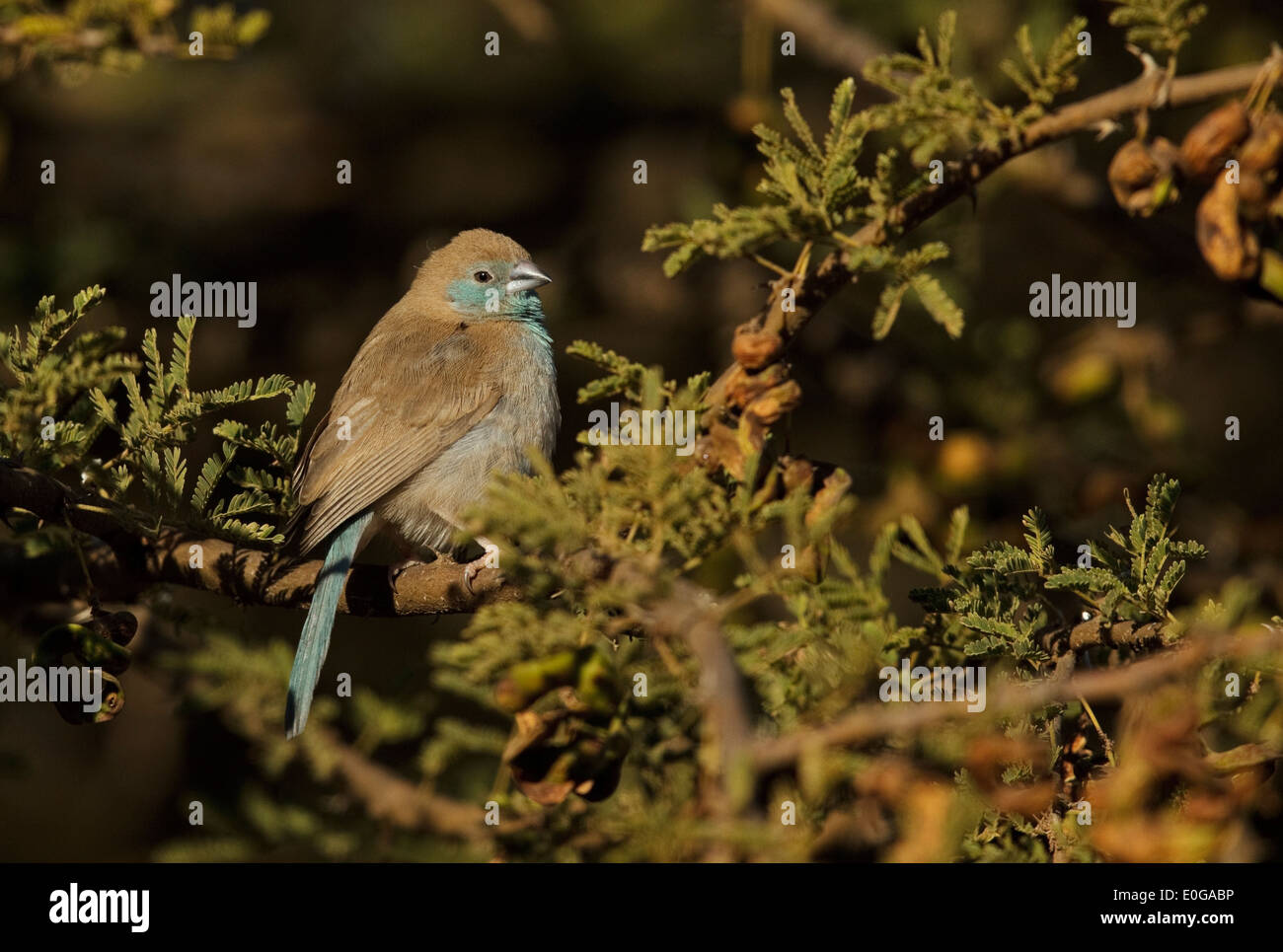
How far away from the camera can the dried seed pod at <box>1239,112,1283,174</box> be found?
8.98 feet

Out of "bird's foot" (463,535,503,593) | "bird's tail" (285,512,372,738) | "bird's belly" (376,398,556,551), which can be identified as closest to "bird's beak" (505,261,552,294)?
"bird's belly" (376,398,556,551)

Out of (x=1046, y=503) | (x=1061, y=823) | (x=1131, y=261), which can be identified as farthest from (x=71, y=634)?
(x=1131, y=261)

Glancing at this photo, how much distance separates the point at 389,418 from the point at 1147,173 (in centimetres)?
300

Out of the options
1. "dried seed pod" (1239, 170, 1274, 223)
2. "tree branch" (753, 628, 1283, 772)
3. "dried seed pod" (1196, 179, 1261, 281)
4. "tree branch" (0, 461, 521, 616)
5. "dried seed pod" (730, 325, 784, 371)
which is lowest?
"tree branch" (753, 628, 1283, 772)

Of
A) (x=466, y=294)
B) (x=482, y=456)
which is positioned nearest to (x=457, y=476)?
(x=482, y=456)

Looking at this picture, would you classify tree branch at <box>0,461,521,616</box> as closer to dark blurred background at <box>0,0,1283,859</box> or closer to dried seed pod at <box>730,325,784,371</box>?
dried seed pod at <box>730,325,784,371</box>

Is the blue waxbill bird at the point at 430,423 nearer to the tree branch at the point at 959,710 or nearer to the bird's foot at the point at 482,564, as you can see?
the bird's foot at the point at 482,564

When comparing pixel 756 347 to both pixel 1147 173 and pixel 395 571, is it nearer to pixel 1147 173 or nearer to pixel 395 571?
pixel 1147 173

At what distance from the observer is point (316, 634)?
4098 millimetres

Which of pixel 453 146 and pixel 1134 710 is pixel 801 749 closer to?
pixel 1134 710

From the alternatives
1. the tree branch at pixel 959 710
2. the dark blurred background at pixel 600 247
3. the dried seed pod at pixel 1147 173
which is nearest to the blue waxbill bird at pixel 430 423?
the dark blurred background at pixel 600 247

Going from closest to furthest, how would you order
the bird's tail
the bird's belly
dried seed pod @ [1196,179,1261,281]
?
dried seed pod @ [1196,179,1261,281] < the bird's tail < the bird's belly

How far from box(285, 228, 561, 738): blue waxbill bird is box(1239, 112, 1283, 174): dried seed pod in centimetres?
264

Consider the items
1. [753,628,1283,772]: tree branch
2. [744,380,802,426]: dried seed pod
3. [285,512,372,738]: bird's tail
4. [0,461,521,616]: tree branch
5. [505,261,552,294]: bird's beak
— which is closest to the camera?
[753,628,1283,772]: tree branch
